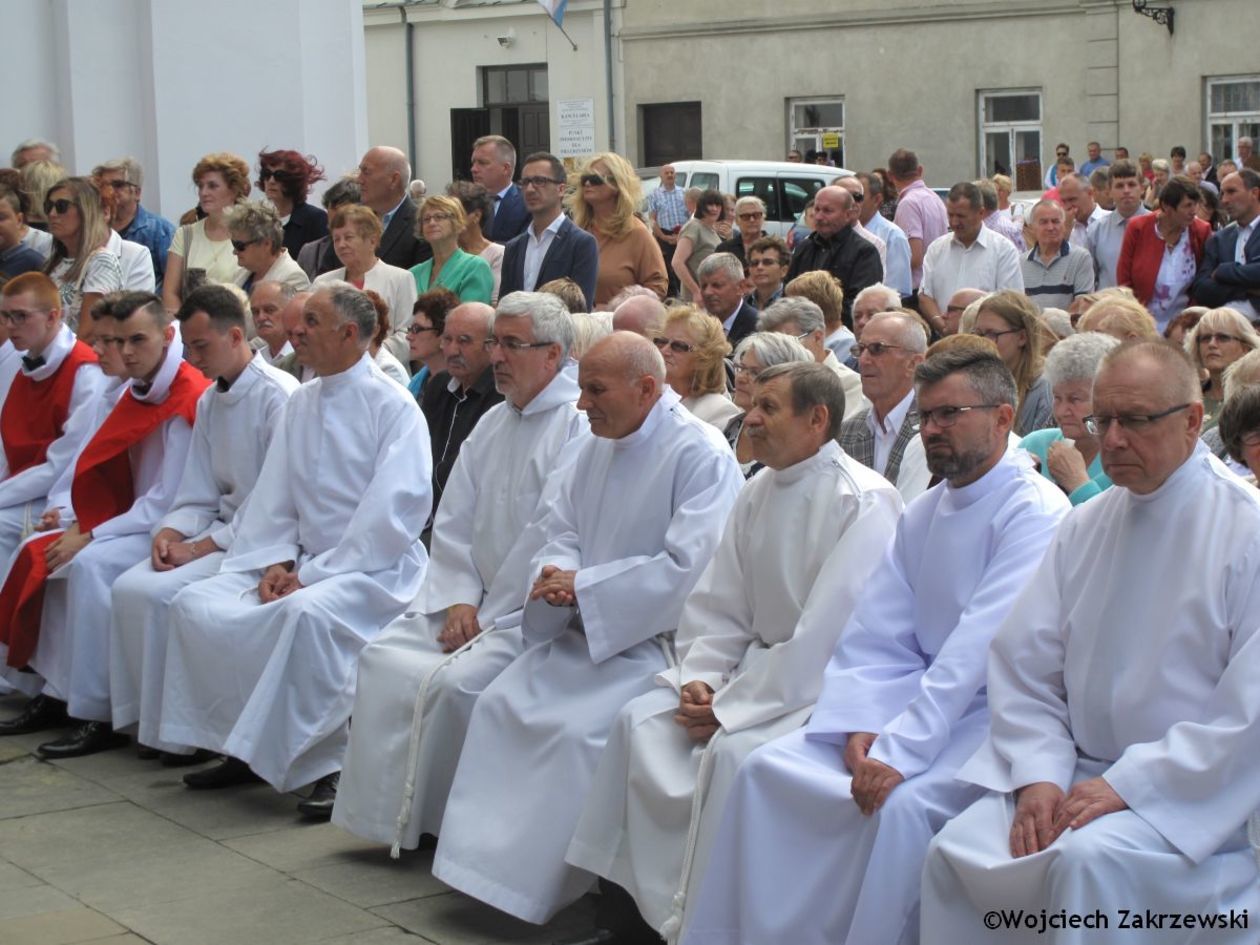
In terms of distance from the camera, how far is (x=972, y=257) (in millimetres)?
11266

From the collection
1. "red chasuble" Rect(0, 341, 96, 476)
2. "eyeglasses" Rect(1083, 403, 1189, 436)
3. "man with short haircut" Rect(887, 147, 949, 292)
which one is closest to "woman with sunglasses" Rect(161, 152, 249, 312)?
"red chasuble" Rect(0, 341, 96, 476)

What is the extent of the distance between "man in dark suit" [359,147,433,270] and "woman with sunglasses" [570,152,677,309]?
3.12ft

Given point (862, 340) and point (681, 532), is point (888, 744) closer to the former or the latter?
point (681, 532)

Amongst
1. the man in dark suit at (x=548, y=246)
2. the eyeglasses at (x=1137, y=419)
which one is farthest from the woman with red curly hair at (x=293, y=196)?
the eyeglasses at (x=1137, y=419)

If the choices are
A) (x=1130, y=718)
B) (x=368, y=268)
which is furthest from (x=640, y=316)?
(x=1130, y=718)

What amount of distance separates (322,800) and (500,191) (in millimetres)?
5342

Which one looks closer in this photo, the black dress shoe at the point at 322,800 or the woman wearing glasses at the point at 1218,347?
the black dress shoe at the point at 322,800

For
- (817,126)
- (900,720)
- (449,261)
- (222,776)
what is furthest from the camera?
(817,126)

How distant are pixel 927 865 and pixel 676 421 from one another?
2.12 meters

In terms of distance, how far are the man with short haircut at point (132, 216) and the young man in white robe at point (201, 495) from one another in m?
3.62

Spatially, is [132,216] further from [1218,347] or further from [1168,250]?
[1218,347]

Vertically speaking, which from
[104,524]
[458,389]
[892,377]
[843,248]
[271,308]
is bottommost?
[104,524]

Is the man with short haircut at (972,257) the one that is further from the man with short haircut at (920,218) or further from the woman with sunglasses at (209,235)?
the woman with sunglasses at (209,235)

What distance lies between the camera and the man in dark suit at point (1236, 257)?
10883 mm
